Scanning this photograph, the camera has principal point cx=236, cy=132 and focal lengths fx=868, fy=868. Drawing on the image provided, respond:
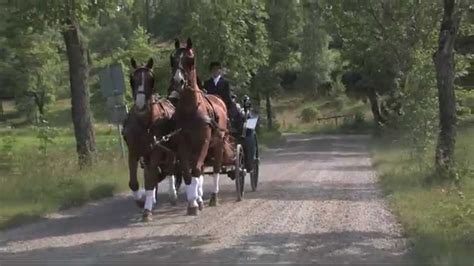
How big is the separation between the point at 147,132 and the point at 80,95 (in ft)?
31.0

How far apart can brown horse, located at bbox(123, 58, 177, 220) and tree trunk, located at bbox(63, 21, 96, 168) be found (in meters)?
8.55

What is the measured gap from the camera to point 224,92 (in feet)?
57.7

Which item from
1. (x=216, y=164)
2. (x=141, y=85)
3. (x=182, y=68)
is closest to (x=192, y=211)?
(x=216, y=164)

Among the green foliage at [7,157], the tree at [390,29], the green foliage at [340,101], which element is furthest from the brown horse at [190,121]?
the green foliage at [340,101]

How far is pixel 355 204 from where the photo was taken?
16.5 m

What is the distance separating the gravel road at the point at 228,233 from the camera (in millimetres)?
10828

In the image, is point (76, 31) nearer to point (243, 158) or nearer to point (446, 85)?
point (243, 158)

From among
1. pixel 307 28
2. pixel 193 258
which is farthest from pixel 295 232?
pixel 307 28

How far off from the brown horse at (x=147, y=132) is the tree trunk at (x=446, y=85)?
22.9 feet

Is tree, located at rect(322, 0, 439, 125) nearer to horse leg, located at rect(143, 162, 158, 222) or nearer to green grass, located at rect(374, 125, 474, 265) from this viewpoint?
green grass, located at rect(374, 125, 474, 265)

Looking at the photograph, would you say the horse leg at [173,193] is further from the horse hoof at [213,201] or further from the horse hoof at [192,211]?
the horse hoof at [192,211]

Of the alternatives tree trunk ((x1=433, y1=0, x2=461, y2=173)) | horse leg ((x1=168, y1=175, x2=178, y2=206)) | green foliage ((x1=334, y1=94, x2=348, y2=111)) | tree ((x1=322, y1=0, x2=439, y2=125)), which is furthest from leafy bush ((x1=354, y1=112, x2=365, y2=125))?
horse leg ((x1=168, y1=175, x2=178, y2=206))

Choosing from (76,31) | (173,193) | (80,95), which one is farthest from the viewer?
(80,95)

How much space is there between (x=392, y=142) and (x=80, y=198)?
21954 mm
